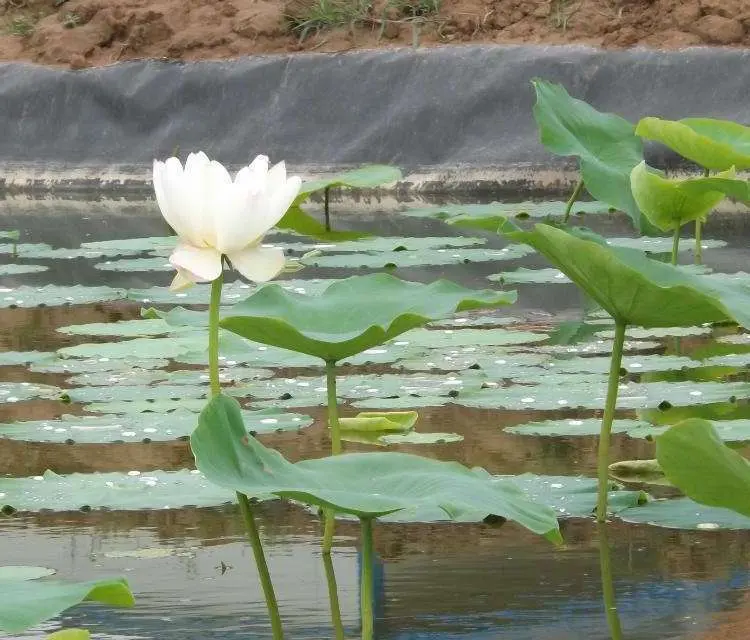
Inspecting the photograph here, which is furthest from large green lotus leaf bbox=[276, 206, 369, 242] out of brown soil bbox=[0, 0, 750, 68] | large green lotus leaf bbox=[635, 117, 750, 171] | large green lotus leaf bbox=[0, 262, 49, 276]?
brown soil bbox=[0, 0, 750, 68]

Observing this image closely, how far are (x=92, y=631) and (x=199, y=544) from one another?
36cm

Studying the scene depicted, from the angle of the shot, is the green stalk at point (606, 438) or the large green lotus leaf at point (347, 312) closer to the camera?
the large green lotus leaf at point (347, 312)

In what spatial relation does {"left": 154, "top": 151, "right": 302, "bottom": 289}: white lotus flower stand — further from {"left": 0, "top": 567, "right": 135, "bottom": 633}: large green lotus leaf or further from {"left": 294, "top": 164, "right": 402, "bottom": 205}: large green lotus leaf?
{"left": 294, "top": 164, "right": 402, "bottom": 205}: large green lotus leaf

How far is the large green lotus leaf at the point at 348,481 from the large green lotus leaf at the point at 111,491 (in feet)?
2.14

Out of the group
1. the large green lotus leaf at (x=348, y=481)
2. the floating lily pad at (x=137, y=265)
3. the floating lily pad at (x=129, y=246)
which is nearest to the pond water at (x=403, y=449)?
the large green lotus leaf at (x=348, y=481)

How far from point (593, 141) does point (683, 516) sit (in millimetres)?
2022

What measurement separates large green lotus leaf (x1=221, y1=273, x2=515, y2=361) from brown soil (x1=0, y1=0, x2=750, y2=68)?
615 centimetres

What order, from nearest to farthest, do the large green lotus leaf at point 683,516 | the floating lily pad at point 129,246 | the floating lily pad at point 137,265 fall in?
the large green lotus leaf at point 683,516 → the floating lily pad at point 137,265 → the floating lily pad at point 129,246

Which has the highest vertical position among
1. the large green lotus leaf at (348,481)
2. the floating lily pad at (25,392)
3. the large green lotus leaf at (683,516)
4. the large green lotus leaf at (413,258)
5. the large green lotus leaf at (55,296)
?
the large green lotus leaf at (348,481)

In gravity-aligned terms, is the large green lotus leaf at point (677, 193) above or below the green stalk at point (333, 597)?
above

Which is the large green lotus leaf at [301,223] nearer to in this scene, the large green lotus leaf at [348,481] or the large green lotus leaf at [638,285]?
the large green lotus leaf at [638,285]

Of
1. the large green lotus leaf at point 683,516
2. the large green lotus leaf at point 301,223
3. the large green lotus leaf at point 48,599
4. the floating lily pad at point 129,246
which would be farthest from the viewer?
the floating lily pad at point 129,246

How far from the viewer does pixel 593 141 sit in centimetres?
397

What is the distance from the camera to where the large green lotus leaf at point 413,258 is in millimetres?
4930
